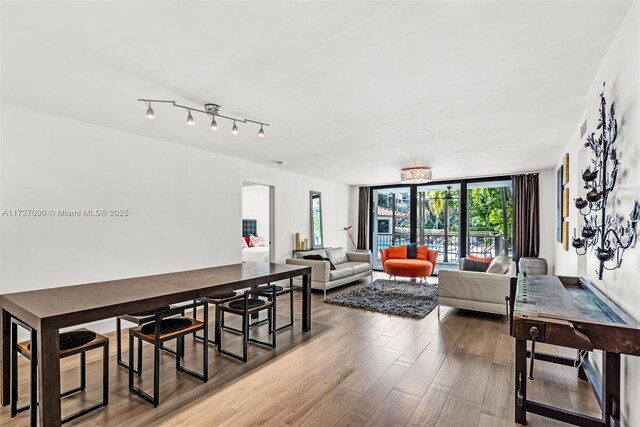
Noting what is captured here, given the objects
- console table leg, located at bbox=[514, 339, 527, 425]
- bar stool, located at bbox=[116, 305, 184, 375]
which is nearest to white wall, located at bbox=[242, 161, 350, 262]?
bar stool, located at bbox=[116, 305, 184, 375]

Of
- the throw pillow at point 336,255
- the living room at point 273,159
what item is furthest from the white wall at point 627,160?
the throw pillow at point 336,255

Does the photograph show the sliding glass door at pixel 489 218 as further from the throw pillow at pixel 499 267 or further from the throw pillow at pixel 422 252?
the throw pillow at pixel 499 267

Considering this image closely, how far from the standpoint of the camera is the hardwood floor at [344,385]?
216 centimetres

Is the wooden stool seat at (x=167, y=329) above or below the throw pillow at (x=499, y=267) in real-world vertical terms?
below

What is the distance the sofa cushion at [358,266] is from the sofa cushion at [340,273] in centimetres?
16

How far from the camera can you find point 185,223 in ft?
14.8

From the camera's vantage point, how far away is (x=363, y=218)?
8.85 metres

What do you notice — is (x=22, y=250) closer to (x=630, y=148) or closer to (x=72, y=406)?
(x=72, y=406)

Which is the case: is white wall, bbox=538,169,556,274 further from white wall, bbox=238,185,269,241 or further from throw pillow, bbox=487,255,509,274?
white wall, bbox=238,185,269,241

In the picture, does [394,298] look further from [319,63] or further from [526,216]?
[319,63]

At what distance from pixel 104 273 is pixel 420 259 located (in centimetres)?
596

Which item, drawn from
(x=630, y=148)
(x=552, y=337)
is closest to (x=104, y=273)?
(x=552, y=337)

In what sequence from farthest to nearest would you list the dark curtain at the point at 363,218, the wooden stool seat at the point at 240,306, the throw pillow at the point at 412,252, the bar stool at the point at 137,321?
the dark curtain at the point at 363,218
the throw pillow at the point at 412,252
the wooden stool seat at the point at 240,306
the bar stool at the point at 137,321

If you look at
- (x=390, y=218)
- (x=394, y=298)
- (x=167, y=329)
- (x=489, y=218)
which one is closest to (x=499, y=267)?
(x=394, y=298)
